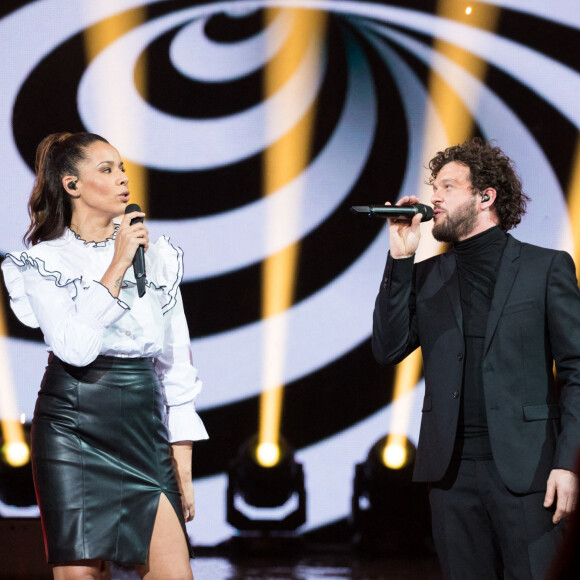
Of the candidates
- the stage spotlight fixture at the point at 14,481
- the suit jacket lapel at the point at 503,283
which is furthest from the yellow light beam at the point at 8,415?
the suit jacket lapel at the point at 503,283

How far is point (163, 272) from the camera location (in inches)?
88.3

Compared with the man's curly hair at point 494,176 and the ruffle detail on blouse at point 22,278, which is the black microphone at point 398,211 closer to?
the man's curly hair at point 494,176

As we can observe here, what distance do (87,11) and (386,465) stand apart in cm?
314

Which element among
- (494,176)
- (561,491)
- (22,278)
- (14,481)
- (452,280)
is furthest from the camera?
(14,481)

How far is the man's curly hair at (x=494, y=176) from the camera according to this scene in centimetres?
248

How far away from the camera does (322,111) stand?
4.83 m

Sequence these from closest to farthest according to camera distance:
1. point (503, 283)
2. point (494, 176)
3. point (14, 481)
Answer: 1. point (503, 283)
2. point (494, 176)
3. point (14, 481)

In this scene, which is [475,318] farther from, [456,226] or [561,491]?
[561,491]

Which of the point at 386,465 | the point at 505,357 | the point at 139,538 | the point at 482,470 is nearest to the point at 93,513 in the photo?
the point at 139,538

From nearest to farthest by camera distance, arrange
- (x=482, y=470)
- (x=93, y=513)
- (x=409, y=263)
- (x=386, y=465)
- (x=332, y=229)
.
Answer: (x=93, y=513) → (x=482, y=470) → (x=409, y=263) → (x=386, y=465) → (x=332, y=229)

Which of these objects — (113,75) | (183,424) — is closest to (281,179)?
(113,75)

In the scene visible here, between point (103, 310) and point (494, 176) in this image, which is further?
point (494, 176)

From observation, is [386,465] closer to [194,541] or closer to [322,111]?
[194,541]

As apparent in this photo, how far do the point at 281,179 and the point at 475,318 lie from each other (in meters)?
2.69
